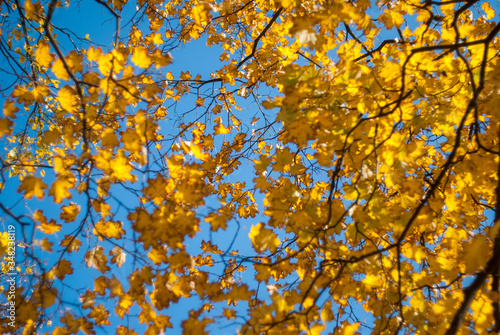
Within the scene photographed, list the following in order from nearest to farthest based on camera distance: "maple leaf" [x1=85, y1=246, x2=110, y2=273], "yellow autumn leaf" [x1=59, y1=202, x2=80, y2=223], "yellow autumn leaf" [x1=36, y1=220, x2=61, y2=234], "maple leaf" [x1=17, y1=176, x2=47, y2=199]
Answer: "maple leaf" [x1=17, y1=176, x2=47, y2=199] < "yellow autumn leaf" [x1=36, y1=220, x2=61, y2=234] < "maple leaf" [x1=85, y1=246, x2=110, y2=273] < "yellow autumn leaf" [x1=59, y1=202, x2=80, y2=223]

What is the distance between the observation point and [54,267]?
7.16ft

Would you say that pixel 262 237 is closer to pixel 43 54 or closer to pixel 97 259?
pixel 97 259

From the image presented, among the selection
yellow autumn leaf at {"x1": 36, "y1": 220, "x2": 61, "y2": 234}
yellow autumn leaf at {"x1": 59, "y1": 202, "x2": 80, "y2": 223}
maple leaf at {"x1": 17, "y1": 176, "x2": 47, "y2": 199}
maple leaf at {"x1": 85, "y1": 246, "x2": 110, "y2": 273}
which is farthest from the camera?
yellow autumn leaf at {"x1": 59, "y1": 202, "x2": 80, "y2": 223}

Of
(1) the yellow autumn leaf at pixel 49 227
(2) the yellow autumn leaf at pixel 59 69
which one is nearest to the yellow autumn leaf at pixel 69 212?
(1) the yellow autumn leaf at pixel 49 227

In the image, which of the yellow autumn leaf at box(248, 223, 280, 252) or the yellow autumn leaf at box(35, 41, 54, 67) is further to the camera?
the yellow autumn leaf at box(35, 41, 54, 67)

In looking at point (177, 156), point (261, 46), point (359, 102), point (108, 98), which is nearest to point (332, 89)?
point (359, 102)

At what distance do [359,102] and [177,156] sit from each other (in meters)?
1.36

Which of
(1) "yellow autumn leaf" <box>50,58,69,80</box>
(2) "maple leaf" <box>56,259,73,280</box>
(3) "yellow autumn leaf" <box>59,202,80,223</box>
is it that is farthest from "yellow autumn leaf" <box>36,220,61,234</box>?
(1) "yellow autumn leaf" <box>50,58,69,80</box>

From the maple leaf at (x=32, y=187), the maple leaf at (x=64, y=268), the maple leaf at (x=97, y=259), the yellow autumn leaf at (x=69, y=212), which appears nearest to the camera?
the maple leaf at (x=32, y=187)

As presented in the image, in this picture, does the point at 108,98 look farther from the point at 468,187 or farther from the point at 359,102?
the point at 468,187

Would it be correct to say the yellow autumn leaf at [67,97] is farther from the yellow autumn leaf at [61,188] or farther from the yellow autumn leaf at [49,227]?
the yellow autumn leaf at [49,227]

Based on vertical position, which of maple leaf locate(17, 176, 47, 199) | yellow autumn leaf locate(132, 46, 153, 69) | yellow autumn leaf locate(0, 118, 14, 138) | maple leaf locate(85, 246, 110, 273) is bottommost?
maple leaf locate(85, 246, 110, 273)

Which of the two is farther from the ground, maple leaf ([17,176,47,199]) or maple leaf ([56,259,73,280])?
maple leaf ([17,176,47,199])

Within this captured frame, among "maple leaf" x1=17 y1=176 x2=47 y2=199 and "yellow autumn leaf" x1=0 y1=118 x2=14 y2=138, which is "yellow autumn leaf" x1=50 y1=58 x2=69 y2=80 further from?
"maple leaf" x1=17 y1=176 x2=47 y2=199
